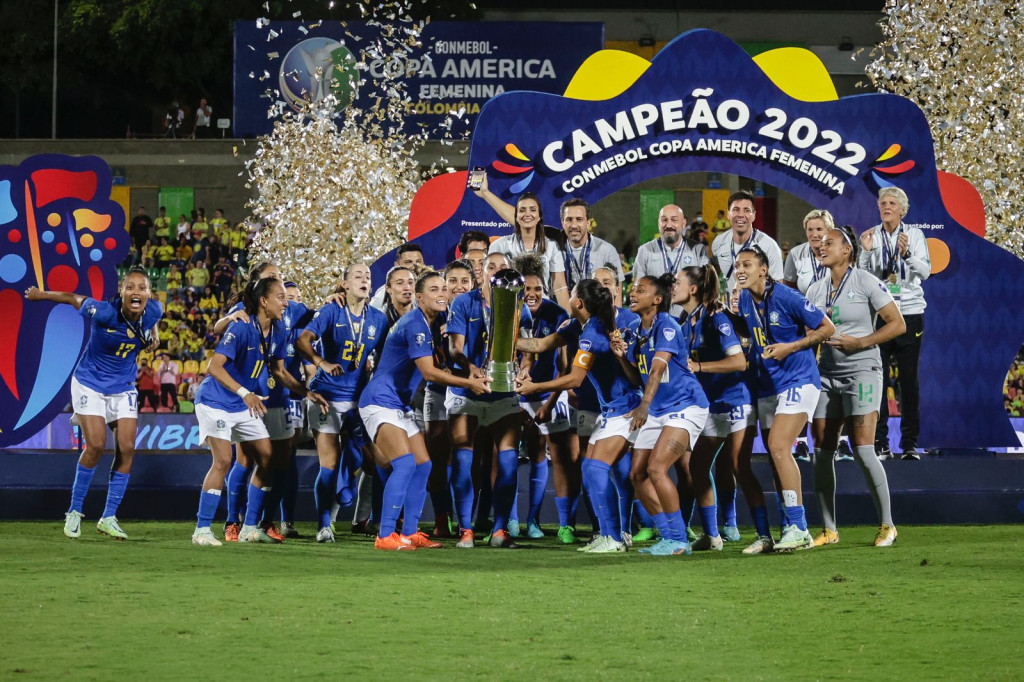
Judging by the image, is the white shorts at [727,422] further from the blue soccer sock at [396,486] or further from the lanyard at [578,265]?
the lanyard at [578,265]

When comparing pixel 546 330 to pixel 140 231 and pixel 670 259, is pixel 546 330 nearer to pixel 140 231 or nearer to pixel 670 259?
pixel 670 259

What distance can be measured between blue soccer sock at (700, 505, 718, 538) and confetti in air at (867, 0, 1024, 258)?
1393 centimetres

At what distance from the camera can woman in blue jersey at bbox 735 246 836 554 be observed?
9.30m

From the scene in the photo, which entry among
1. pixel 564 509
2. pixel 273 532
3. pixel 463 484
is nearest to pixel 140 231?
pixel 273 532

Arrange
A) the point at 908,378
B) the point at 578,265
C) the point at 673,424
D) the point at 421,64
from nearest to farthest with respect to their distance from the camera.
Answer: the point at 673,424 < the point at 578,265 < the point at 908,378 < the point at 421,64

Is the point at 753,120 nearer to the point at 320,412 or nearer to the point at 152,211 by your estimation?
the point at 320,412

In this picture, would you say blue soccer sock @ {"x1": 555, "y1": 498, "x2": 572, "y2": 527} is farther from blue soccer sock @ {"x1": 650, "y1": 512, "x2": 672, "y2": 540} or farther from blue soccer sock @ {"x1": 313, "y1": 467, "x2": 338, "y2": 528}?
blue soccer sock @ {"x1": 313, "y1": 467, "x2": 338, "y2": 528}

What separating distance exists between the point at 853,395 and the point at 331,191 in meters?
17.2

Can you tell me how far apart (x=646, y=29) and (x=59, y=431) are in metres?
21.7

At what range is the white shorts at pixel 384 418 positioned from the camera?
927cm

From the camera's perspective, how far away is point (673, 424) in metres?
9.05

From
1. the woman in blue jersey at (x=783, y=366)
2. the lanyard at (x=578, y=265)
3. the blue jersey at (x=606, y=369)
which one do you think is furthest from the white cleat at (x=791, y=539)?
the lanyard at (x=578, y=265)

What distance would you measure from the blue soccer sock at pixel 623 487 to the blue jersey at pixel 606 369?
0.56 metres

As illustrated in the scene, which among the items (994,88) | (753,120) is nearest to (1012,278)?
(753,120)
